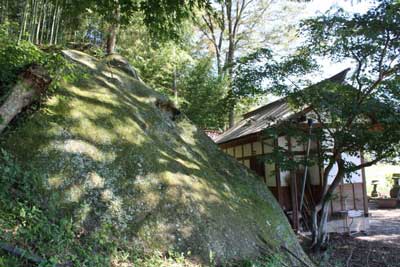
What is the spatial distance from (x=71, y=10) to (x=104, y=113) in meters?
1.60

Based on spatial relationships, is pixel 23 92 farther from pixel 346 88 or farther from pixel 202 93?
pixel 202 93

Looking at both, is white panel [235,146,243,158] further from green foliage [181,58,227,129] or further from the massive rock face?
the massive rock face

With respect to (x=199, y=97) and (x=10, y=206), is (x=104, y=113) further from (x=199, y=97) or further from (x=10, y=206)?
(x=199, y=97)

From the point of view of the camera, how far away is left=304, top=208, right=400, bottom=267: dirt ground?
6504 millimetres

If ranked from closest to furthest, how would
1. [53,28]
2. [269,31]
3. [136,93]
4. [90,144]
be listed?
[90,144], [136,93], [53,28], [269,31]

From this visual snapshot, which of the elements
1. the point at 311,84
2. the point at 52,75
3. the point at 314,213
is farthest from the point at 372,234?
the point at 52,75

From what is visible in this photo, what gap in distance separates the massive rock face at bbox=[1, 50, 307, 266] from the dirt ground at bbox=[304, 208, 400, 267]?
186 cm

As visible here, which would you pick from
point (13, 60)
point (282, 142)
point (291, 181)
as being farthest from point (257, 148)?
point (13, 60)

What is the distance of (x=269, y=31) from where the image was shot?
65.0 feet

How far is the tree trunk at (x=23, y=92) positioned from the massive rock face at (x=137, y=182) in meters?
0.33

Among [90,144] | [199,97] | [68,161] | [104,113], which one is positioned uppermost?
[199,97]

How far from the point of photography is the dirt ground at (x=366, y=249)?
256 inches

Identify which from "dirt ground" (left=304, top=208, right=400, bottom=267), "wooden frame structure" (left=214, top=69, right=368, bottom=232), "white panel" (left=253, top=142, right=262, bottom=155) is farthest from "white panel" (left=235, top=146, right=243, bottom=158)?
"dirt ground" (left=304, top=208, right=400, bottom=267)

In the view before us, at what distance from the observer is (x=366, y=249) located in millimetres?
7512
